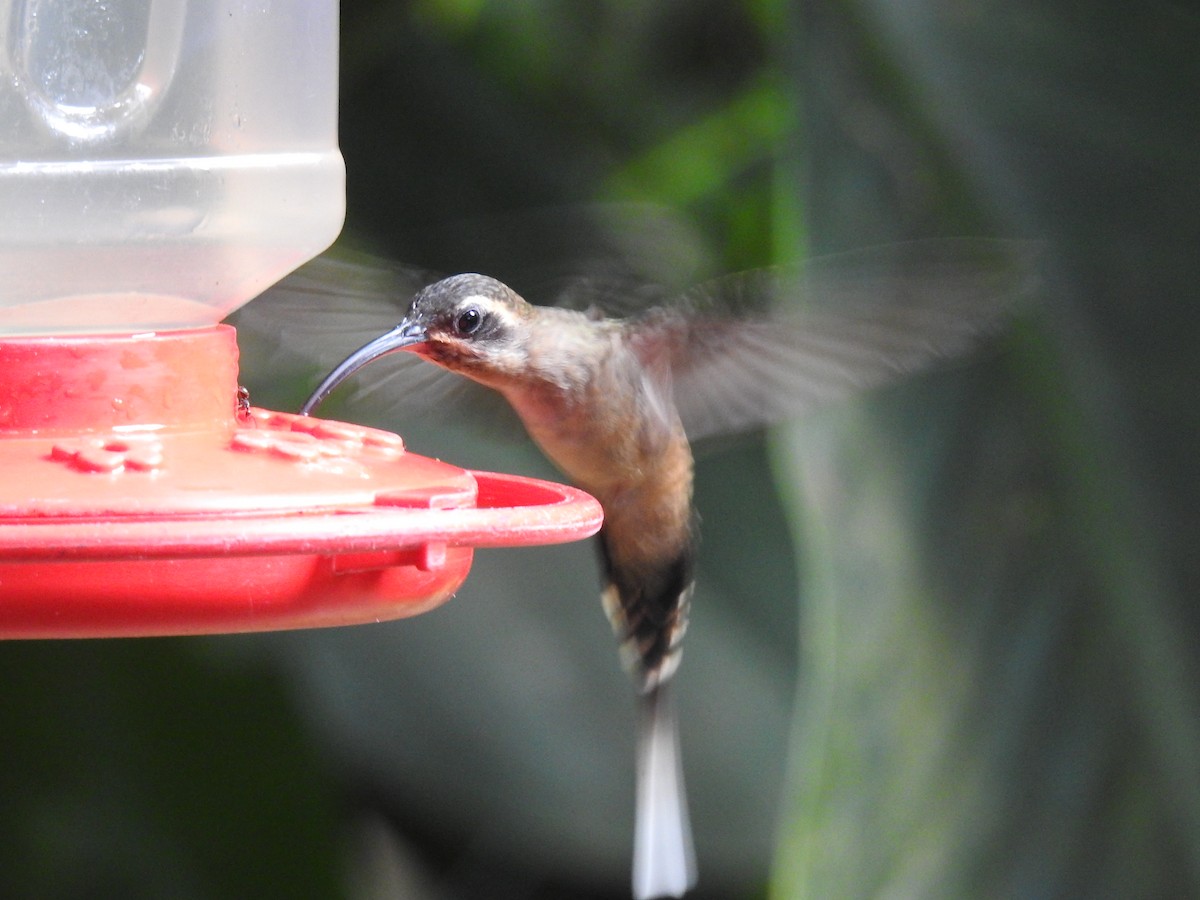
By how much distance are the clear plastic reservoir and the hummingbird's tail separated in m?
1.32

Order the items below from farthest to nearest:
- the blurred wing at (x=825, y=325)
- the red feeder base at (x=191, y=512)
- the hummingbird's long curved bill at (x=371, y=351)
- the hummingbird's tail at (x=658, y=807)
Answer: the hummingbird's tail at (x=658, y=807), the blurred wing at (x=825, y=325), the hummingbird's long curved bill at (x=371, y=351), the red feeder base at (x=191, y=512)

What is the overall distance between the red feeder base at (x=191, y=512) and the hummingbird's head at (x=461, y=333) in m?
0.39

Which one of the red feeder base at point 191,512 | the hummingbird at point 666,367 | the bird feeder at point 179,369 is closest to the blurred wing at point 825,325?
the hummingbird at point 666,367

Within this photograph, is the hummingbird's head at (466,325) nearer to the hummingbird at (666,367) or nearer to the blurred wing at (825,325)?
the hummingbird at (666,367)

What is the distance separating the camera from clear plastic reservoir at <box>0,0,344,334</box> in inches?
76.6

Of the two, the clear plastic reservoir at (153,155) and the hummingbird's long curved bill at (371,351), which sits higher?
the clear plastic reservoir at (153,155)

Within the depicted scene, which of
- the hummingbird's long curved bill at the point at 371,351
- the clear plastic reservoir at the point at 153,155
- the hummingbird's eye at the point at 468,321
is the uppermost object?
the clear plastic reservoir at the point at 153,155

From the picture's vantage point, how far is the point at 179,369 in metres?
1.78

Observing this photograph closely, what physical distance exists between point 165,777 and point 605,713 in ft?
3.38

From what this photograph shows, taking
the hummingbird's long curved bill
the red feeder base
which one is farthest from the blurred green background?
the red feeder base

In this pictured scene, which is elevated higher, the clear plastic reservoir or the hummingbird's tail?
the clear plastic reservoir

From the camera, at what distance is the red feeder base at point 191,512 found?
4.54 feet

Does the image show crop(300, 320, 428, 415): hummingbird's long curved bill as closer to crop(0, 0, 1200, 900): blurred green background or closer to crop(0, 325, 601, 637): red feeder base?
crop(0, 325, 601, 637): red feeder base

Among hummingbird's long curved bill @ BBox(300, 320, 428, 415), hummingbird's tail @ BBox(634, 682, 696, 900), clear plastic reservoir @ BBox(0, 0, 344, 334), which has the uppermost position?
clear plastic reservoir @ BBox(0, 0, 344, 334)
